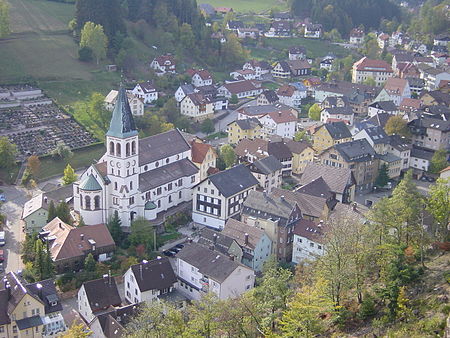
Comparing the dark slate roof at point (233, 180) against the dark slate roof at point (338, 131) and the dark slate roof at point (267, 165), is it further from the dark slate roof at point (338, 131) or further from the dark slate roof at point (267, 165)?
the dark slate roof at point (338, 131)

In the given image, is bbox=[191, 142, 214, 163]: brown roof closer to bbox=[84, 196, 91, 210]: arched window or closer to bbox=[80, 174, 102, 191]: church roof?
bbox=[80, 174, 102, 191]: church roof

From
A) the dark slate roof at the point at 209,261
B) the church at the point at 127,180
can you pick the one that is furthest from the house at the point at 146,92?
the dark slate roof at the point at 209,261

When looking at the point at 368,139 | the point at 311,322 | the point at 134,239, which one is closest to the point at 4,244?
the point at 134,239

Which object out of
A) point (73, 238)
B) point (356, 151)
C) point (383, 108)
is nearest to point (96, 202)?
point (73, 238)

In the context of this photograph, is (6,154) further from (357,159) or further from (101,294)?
(357,159)

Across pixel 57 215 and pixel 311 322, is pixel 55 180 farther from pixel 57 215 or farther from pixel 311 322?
pixel 311 322

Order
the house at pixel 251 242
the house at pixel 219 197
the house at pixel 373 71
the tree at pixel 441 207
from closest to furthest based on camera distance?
the tree at pixel 441 207 → the house at pixel 251 242 → the house at pixel 219 197 → the house at pixel 373 71
